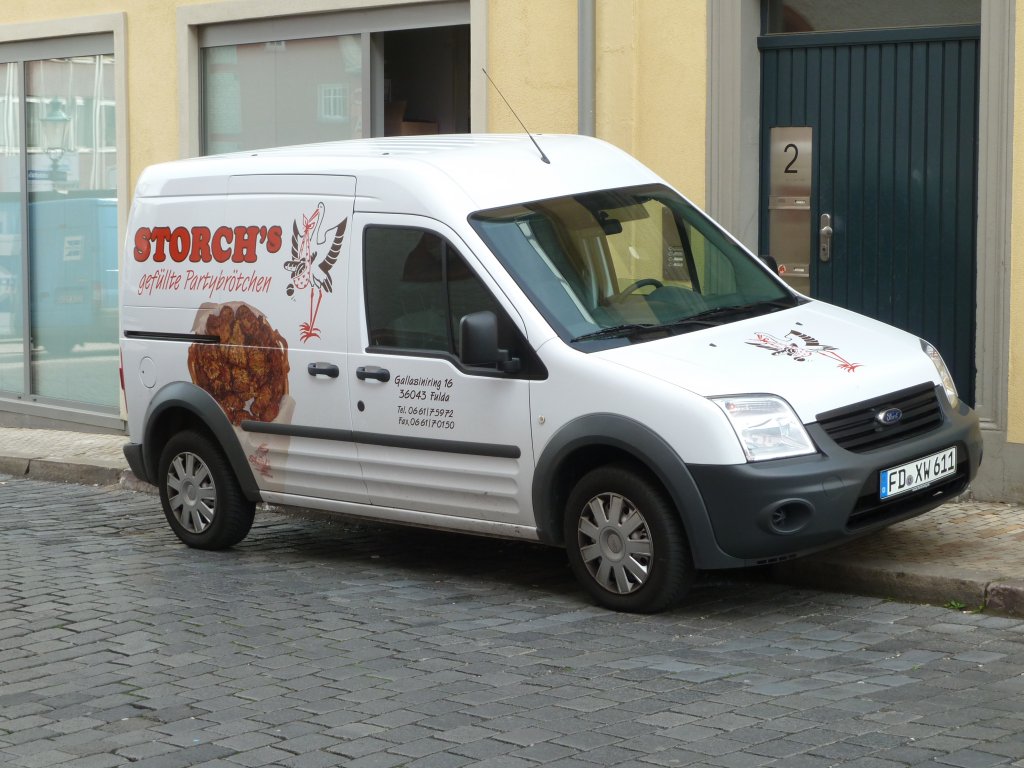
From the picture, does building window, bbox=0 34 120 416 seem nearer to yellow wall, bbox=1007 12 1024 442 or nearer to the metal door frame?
the metal door frame

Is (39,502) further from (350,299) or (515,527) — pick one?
(515,527)

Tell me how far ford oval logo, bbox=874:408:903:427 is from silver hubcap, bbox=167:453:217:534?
3654 millimetres

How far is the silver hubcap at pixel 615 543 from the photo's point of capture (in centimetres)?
681

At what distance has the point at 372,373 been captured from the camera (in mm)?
7699

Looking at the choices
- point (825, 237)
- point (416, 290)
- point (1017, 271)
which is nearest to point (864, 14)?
point (825, 237)

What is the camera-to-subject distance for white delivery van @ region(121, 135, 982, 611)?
661 centimetres

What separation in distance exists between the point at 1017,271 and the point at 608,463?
3.18m

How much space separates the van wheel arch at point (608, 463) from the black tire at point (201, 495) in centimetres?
216

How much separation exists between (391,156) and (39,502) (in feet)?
14.6

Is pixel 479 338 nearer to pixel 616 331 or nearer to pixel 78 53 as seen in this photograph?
pixel 616 331

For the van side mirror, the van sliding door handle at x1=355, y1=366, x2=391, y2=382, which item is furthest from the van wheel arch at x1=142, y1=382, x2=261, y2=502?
the van side mirror

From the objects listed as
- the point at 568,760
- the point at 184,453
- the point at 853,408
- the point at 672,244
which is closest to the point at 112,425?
the point at 184,453

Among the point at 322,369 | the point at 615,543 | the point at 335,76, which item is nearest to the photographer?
the point at 615,543

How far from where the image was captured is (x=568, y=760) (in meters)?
4.90
